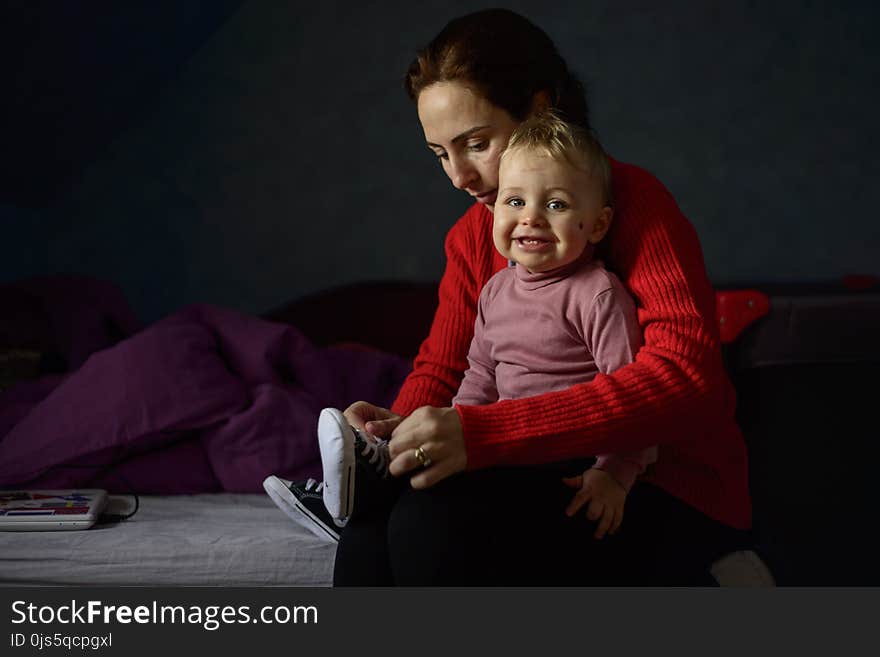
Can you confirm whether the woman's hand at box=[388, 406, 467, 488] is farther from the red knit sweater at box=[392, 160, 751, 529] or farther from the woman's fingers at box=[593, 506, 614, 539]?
the woman's fingers at box=[593, 506, 614, 539]

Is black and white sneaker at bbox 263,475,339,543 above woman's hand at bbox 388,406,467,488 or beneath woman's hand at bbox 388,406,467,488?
beneath

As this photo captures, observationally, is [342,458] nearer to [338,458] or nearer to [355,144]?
[338,458]

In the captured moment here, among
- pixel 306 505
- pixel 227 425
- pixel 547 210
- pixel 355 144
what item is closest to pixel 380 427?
pixel 306 505

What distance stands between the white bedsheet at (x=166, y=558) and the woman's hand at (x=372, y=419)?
202 millimetres

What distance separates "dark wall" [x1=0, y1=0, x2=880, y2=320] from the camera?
2.45m

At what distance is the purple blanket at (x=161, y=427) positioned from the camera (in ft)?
4.80

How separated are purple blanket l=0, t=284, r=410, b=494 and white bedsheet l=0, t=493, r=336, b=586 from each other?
20 centimetres

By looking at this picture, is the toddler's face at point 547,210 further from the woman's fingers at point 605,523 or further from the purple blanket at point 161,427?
the purple blanket at point 161,427

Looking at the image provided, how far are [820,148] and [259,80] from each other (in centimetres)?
156

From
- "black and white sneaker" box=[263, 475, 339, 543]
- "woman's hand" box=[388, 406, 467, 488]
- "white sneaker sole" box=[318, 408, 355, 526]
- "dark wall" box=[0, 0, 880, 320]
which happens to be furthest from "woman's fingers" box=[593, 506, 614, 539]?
"dark wall" box=[0, 0, 880, 320]

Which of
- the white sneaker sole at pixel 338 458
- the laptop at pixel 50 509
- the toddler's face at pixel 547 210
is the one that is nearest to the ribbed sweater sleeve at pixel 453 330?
the toddler's face at pixel 547 210

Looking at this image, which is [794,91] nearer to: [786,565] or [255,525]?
[786,565]

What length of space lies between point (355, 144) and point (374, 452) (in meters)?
1.71

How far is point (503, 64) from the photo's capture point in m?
1.19
